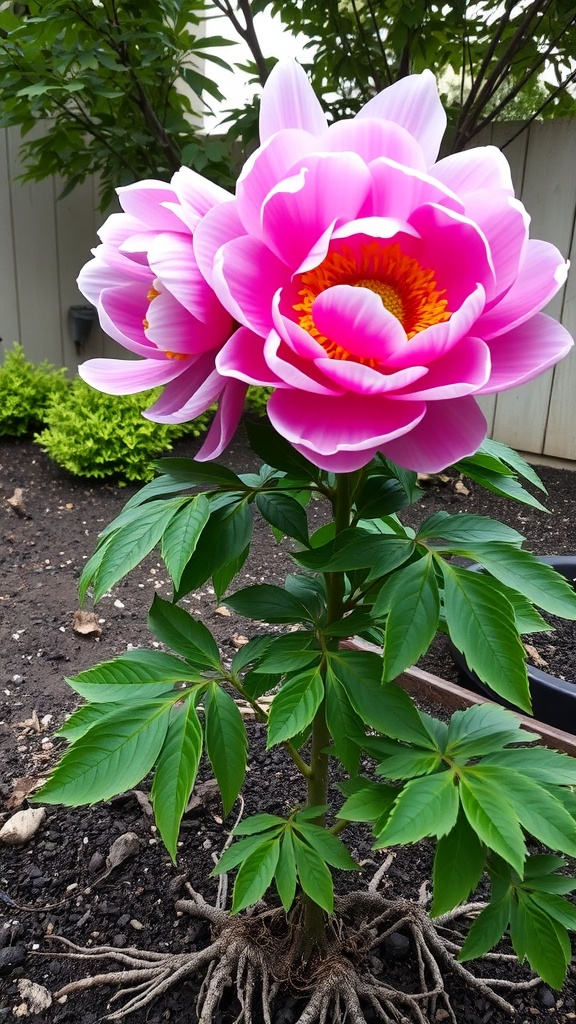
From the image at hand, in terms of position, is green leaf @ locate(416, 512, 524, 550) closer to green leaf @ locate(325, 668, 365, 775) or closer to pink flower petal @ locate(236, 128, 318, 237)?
green leaf @ locate(325, 668, 365, 775)

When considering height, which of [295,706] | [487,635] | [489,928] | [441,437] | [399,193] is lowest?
[489,928]

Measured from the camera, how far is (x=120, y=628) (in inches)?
107

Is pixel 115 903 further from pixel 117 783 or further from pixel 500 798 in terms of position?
pixel 500 798

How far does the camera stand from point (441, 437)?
26.6 inches

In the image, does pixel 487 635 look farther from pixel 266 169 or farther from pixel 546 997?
pixel 546 997

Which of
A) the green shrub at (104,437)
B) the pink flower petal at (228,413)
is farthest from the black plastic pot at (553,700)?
the green shrub at (104,437)

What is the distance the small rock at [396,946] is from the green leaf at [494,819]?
704mm

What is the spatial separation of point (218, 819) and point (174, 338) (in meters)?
1.28

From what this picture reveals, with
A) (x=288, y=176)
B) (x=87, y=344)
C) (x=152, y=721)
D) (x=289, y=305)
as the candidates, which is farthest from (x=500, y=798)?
(x=87, y=344)

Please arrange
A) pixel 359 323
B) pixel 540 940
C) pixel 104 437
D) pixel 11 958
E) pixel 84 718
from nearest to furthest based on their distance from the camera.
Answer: pixel 359 323
pixel 540 940
pixel 84 718
pixel 11 958
pixel 104 437

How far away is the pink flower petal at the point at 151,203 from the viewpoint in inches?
29.0

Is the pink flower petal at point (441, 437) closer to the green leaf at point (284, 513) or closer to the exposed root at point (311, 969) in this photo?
the green leaf at point (284, 513)

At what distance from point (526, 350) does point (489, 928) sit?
0.67 meters

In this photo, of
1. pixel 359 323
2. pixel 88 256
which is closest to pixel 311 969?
pixel 359 323
